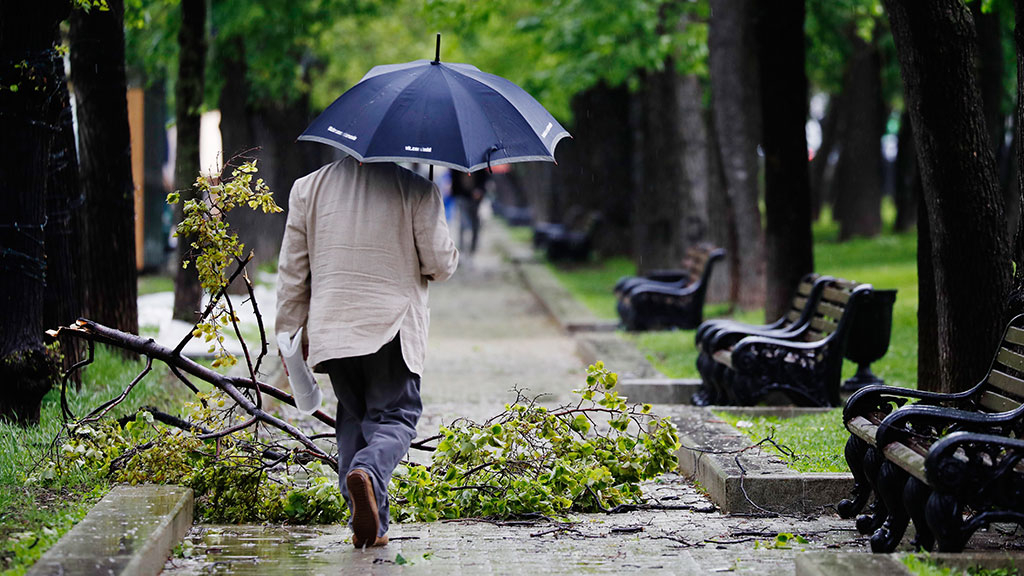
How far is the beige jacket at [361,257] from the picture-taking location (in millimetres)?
5598

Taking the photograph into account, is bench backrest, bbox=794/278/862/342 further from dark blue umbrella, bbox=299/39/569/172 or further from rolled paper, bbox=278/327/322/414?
rolled paper, bbox=278/327/322/414

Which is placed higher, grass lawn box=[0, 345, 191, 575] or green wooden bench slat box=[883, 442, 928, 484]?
green wooden bench slat box=[883, 442, 928, 484]

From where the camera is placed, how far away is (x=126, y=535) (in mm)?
4984

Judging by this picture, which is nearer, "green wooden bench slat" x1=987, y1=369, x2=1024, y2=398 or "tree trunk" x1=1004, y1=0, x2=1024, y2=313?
"green wooden bench slat" x1=987, y1=369, x2=1024, y2=398

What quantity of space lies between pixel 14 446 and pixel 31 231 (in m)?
1.32

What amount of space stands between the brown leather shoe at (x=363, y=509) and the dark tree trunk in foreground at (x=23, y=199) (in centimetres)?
266

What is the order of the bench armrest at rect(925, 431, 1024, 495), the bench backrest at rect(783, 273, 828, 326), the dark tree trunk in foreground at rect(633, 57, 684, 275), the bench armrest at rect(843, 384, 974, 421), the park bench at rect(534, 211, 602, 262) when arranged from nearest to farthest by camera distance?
the bench armrest at rect(925, 431, 1024, 495), the bench armrest at rect(843, 384, 974, 421), the bench backrest at rect(783, 273, 828, 326), the dark tree trunk in foreground at rect(633, 57, 684, 275), the park bench at rect(534, 211, 602, 262)

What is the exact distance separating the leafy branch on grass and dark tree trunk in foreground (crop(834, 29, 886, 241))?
73.2 ft

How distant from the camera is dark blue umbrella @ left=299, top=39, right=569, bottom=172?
18.5 ft

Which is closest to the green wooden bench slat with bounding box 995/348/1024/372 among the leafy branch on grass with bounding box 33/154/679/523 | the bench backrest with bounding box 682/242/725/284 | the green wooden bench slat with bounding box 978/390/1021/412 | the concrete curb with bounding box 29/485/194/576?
the green wooden bench slat with bounding box 978/390/1021/412

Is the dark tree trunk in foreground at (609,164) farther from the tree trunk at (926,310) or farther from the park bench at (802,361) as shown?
the tree trunk at (926,310)

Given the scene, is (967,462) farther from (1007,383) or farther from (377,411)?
(377,411)

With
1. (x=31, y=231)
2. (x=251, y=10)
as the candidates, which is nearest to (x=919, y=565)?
(x=31, y=231)

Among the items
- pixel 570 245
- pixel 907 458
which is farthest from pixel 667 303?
pixel 570 245
